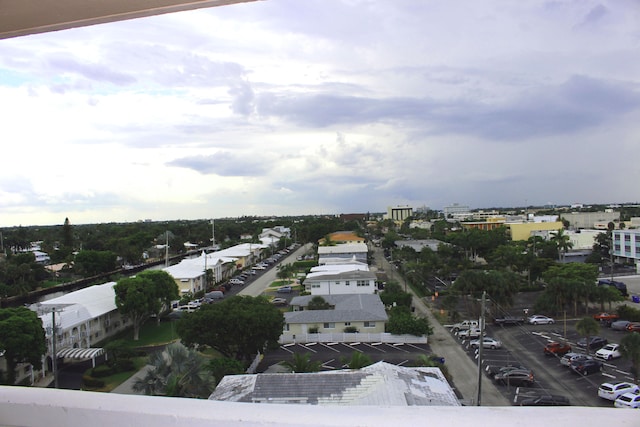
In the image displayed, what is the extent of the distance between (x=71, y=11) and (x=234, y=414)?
3.74ft

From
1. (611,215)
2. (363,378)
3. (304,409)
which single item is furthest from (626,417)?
(611,215)

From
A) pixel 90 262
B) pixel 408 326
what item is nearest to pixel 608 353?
pixel 408 326

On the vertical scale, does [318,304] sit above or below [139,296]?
below

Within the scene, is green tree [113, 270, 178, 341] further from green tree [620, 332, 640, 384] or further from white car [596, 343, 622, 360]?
white car [596, 343, 622, 360]

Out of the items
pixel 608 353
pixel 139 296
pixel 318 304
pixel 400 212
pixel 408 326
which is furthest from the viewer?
pixel 400 212

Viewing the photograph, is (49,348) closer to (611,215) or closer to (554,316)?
(554,316)

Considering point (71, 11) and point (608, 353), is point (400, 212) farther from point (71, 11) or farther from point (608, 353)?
point (71, 11)

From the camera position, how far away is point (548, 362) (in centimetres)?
1163

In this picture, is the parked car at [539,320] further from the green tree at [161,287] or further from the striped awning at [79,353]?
the striped awning at [79,353]

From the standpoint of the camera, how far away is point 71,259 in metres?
28.9

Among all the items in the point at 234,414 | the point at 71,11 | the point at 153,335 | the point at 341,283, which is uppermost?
the point at 71,11

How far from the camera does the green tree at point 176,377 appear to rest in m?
7.30

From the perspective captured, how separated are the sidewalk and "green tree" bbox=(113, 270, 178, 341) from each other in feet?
30.3

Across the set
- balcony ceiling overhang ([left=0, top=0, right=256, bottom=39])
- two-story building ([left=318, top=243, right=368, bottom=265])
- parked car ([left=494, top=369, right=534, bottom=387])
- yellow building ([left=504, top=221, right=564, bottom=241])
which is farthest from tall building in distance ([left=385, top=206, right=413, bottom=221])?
balcony ceiling overhang ([left=0, top=0, right=256, bottom=39])
